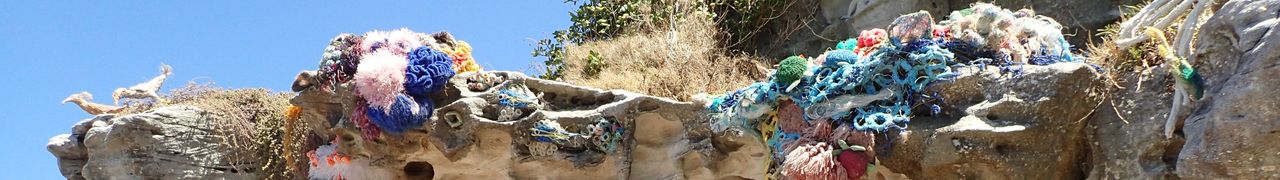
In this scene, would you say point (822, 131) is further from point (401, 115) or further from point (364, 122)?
point (364, 122)

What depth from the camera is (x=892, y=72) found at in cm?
575

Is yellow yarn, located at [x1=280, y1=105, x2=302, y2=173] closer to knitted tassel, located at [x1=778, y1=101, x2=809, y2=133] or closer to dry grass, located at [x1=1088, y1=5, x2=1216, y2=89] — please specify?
knitted tassel, located at [x1=778, y1=101, x2=809, y2=133]

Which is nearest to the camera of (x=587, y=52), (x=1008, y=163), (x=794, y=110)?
(x=1008, y=163)

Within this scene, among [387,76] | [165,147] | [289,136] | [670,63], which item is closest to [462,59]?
[387,76]

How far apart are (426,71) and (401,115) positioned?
304 millimetres

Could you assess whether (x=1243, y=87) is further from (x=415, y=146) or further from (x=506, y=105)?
(x=415, y=146)

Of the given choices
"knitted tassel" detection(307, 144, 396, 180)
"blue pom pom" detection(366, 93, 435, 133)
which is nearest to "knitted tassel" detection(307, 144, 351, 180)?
"knitted tassel" detection(307, 144, 396, 180)

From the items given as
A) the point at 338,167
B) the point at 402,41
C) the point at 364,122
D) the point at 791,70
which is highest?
the point at 402,41

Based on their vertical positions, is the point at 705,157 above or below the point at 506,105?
below

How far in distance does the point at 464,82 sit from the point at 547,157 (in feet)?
→ 2.16

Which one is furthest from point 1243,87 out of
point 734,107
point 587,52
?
point 587,52

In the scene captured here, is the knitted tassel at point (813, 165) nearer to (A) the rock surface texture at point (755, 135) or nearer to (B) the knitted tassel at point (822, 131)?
(B) the knitted tassel at point (822, 131)

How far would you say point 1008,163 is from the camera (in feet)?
17.6

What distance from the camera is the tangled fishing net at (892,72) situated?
5.66 metres
